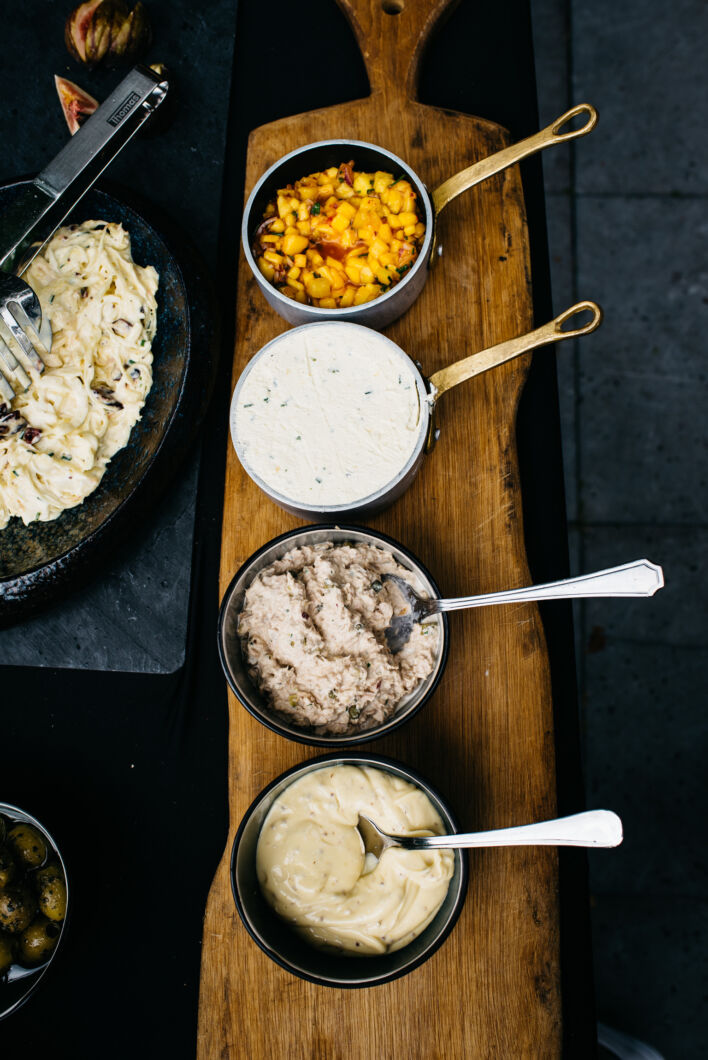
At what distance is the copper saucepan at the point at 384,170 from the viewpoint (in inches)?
68.1

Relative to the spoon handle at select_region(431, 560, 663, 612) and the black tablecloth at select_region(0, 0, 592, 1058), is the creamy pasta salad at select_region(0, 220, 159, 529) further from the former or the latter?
the spoon handle at select_region(431, 560, 663, 612)

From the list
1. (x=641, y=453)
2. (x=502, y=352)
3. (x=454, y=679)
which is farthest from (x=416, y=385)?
(x=641, y=453)

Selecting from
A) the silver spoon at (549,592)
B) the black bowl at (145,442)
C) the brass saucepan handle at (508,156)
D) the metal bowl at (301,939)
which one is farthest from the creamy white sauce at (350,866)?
the brass saucepan handle at (508,156)

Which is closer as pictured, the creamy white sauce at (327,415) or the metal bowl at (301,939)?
the metal bowl at (301,939)

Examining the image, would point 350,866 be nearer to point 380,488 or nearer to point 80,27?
point 380,488

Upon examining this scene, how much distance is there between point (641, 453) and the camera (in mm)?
3025

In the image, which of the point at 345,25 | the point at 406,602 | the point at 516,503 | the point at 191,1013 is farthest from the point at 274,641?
the point at 345,25

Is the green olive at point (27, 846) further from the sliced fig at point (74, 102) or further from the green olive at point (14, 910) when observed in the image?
the sliced fig at point (74, 102)

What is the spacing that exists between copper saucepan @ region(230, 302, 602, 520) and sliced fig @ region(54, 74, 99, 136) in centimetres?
105

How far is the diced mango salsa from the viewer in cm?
179

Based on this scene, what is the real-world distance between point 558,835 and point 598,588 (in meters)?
0.47

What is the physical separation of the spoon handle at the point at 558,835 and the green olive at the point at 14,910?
90 cm

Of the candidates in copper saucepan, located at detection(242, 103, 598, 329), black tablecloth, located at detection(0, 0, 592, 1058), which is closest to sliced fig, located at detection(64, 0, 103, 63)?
black tablecloth, located at detection(0, 0, 592, 1058)

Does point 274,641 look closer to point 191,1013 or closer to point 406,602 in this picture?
point 406,602
